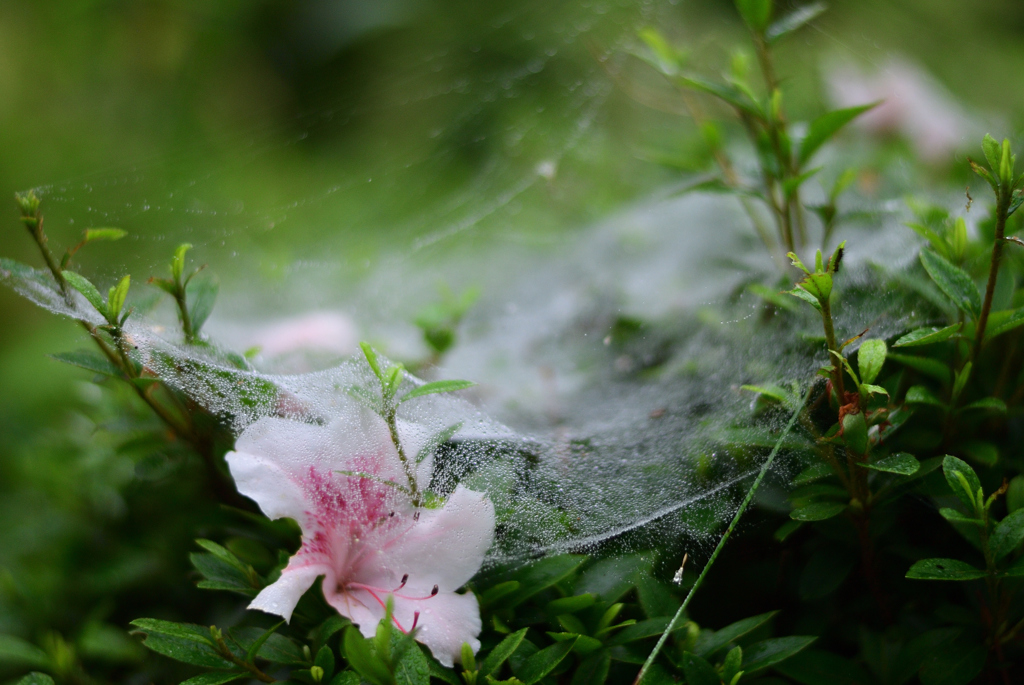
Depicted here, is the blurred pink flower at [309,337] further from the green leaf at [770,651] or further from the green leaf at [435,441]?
the green leaf at [770,651]

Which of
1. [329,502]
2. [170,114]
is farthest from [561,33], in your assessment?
[170,114]

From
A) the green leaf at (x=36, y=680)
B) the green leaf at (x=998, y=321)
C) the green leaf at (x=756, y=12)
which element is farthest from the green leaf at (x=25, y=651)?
the green leaf at (x=756, y=12)

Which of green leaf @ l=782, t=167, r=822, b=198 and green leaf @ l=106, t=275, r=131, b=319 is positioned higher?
green leaf @ l=106, t=275, r=131, b=319

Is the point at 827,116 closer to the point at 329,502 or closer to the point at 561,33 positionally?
the point at 329,502

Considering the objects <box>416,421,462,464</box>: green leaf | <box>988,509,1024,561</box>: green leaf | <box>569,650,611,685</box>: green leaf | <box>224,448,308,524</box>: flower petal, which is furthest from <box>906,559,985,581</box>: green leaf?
<box>224,448,308,524</box>: flower petal

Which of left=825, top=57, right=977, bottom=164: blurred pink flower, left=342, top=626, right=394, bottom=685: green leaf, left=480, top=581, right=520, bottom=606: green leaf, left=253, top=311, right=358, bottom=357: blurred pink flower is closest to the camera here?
left=342, top=626, right=394, bottom=685: green leaf

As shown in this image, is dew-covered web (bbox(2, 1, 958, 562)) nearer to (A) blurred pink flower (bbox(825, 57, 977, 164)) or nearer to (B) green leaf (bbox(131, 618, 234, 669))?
(B) green leaf (bbox(131, 618, 234, 669))

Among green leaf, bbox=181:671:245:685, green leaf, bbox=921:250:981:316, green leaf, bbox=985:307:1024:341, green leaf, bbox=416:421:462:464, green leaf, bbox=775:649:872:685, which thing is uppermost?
green leaf, bbox=921:250:981:316
